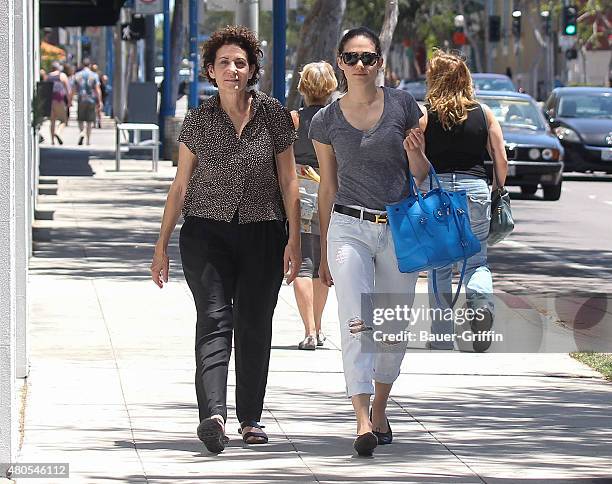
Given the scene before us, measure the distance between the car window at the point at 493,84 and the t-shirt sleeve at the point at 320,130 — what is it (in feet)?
106

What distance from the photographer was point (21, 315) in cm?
920

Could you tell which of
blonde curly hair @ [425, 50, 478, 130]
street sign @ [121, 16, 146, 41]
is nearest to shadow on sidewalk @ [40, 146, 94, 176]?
street sign @ [121, 16, 146, 41]

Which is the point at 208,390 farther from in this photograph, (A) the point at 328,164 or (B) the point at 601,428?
(B) the point at 601,428

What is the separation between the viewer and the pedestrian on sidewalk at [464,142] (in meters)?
10.6

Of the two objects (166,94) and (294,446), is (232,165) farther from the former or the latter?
(166,94)

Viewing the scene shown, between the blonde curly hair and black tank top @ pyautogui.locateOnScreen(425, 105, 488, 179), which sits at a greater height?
the blonde curly hair

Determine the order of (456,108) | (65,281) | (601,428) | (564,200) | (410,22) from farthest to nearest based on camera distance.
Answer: (410,22) < (564,200) < (65,281) < (456,108) < (601,428)

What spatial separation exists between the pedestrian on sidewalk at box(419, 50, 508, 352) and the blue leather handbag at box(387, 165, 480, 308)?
241 centimetres

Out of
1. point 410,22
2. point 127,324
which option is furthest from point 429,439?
point 410,22

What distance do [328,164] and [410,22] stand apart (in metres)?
79.6

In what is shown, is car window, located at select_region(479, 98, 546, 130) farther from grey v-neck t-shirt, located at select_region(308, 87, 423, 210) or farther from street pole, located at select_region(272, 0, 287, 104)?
grey v-neck t-shirt, located at select_region(308, 87, 423, 210)

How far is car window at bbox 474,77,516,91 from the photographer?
40.2 metres

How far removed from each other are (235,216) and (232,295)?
14.1 inches

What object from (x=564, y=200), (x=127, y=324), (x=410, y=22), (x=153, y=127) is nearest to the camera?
(x=127, y=324)
